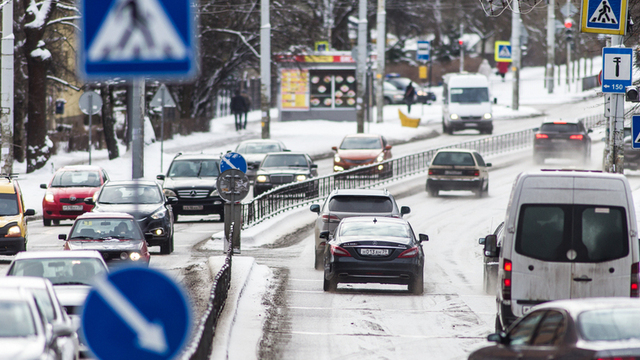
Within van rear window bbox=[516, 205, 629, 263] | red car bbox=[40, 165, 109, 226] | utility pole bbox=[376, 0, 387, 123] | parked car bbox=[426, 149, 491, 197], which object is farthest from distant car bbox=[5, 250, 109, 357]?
utility pole bbox=[376, 0, 387, 123]

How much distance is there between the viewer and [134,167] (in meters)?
6.37

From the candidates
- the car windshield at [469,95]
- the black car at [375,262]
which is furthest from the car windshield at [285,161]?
the car windshield at [469,95]

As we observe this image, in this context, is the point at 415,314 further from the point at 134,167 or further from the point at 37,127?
the point at 37,127

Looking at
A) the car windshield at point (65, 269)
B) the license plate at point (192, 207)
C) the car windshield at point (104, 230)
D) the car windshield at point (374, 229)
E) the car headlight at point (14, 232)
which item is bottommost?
the license plate at point (192, 207)

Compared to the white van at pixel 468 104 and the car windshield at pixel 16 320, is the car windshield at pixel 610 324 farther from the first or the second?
the white van at pixel 468 104

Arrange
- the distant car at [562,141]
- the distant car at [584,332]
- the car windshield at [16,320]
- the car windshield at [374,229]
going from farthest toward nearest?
the distant car at [562,141], the car windshield at [374,229], the car windshield at [16,320], the distant car at [584,332]

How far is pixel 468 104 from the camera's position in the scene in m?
48.2

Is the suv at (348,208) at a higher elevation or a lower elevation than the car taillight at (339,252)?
higher

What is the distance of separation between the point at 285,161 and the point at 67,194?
304 inches

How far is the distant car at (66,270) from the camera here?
12.1 m

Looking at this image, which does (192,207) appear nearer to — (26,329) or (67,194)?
(67,194)

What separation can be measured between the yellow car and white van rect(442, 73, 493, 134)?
A: 1185 inches

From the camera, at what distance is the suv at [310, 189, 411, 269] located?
2014 centimetres

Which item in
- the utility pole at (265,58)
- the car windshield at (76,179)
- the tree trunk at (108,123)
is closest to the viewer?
the car windshield at (76,179)
